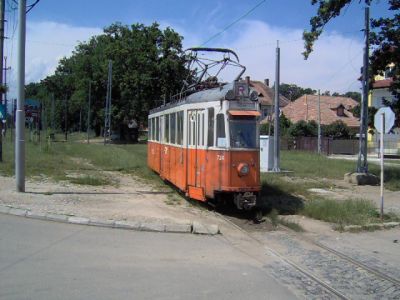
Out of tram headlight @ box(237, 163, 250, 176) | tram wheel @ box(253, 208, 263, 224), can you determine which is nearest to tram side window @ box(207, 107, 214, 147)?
tram headlight @ box(237, 163, 250, 176)

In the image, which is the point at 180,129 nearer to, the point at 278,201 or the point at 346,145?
the point at 278,201

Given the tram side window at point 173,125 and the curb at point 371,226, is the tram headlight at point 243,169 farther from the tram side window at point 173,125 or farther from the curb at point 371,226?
the tram side window at point 173,125

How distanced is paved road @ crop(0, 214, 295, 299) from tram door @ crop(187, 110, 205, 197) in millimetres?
3584

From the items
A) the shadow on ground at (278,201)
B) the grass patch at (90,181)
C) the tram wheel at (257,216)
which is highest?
the grass patch at (90,181)

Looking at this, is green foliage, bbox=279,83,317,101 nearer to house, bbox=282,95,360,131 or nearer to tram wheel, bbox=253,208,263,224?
house, bbox=282,95,360,131

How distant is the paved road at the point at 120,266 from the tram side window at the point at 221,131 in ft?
10.5

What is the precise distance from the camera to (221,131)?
519 inches

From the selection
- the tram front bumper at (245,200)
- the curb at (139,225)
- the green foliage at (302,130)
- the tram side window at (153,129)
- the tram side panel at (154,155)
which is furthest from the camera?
the green foliage at (302,130)

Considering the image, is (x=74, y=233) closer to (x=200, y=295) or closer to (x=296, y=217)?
(x=200, y=295)

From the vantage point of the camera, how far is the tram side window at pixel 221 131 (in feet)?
43.0

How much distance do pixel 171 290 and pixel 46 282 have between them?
160cm

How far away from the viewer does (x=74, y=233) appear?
33.1 feet

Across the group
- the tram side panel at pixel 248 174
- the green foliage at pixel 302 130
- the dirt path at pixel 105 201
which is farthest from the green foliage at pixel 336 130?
the tram side panel at pixel 248 174

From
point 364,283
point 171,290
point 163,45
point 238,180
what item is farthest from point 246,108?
point 163,45
